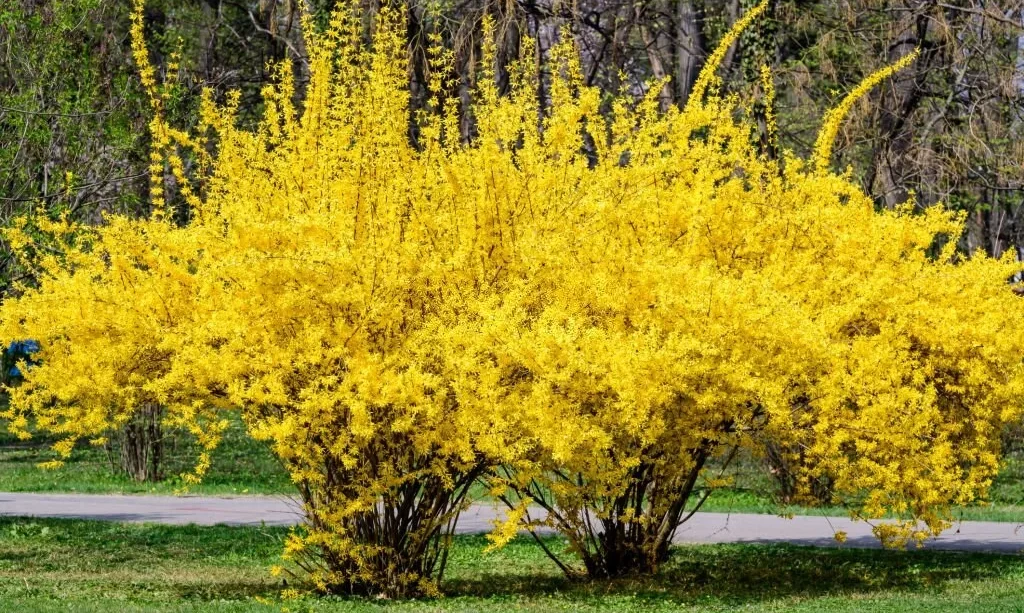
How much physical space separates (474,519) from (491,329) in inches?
319

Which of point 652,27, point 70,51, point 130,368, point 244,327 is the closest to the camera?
point 244,327

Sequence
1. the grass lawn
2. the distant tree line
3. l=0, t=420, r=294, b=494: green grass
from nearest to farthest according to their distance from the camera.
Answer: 1. the distant tree line
2. the grass lawn
3. l=0, t=420, r=294, b=494: green grass

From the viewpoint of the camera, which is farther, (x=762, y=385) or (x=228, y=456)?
(x=228, y=456)

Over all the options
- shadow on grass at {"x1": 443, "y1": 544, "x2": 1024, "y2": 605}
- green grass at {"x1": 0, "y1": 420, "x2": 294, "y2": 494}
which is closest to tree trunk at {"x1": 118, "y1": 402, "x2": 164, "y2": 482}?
green grass at {"x1": 0, "y1": 420, "x2": 294, "y2": 494}

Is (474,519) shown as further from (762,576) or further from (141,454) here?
(141,454)

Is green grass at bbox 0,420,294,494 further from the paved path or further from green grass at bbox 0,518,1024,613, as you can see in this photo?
green grass at bbox 0,518,1024,613

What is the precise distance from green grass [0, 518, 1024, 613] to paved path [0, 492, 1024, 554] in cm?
67

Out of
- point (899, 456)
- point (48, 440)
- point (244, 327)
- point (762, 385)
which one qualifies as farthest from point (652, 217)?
point (48, 440)

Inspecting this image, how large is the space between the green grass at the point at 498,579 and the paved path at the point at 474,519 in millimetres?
668

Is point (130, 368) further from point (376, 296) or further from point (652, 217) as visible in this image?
point (652, 217)

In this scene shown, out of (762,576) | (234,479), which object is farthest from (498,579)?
(234,479)

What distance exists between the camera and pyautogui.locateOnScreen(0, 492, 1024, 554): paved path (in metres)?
14.0

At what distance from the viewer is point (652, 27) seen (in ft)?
62.5

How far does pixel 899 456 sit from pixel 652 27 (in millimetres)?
10401
